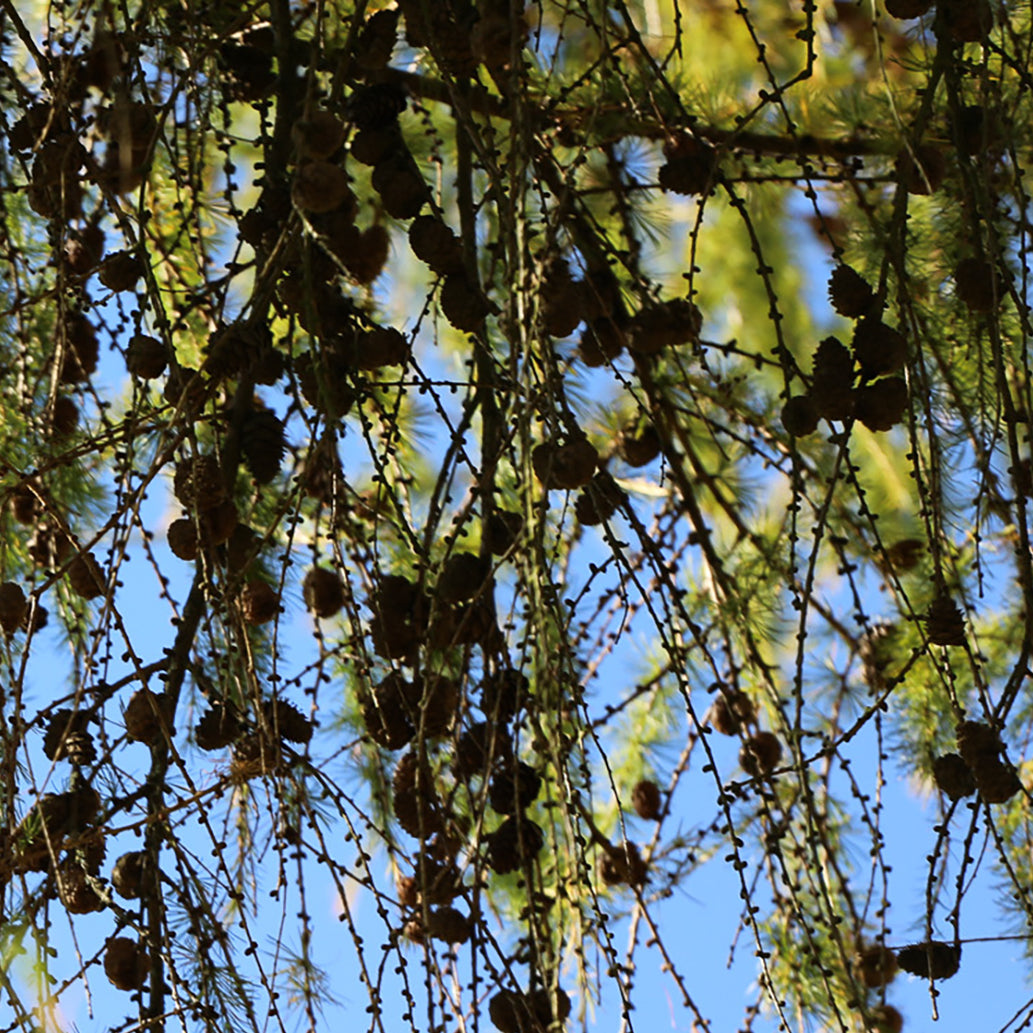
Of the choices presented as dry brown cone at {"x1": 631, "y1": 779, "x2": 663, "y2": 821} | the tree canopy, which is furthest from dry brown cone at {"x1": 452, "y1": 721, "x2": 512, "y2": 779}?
dry brown cone at {"x1": 631, "y1": 779, "x2": 663, "y2": 821}

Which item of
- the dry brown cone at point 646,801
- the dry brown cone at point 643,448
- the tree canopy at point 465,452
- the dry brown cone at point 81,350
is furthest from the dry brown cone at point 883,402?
the dry brown cone at point 646,801

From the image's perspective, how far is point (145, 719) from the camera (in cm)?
121

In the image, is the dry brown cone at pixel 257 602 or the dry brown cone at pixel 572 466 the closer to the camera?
the dry brown cone at pixel 572 466

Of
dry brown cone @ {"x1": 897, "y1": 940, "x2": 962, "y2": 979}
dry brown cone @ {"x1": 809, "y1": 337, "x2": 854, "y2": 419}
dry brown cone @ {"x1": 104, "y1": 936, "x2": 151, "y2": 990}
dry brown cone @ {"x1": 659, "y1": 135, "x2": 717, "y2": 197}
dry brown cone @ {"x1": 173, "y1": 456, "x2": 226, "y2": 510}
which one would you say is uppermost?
dry brown cone @ {"x1": 659, "y1": 135, "x2": 717, "y2": 197}

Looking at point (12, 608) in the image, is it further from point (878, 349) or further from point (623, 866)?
point (878, 349)

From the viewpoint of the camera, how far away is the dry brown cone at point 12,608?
4.14ft

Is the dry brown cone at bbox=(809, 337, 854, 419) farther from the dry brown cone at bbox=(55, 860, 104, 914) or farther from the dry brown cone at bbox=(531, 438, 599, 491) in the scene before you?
the dry brown cone at bbox=(55, 860, 104, 914)

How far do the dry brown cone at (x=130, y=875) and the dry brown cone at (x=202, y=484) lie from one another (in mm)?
283

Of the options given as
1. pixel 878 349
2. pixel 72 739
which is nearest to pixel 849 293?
pixel 878 349

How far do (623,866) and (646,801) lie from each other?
0.86 metres

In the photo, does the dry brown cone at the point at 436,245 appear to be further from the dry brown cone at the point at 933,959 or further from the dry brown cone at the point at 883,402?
the dry brown cone at the point at 933,959

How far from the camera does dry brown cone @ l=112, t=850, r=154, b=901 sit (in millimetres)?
1207

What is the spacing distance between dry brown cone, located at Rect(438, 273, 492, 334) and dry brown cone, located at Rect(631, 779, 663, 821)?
0.96m

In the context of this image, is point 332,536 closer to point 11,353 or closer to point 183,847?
point 183,847
